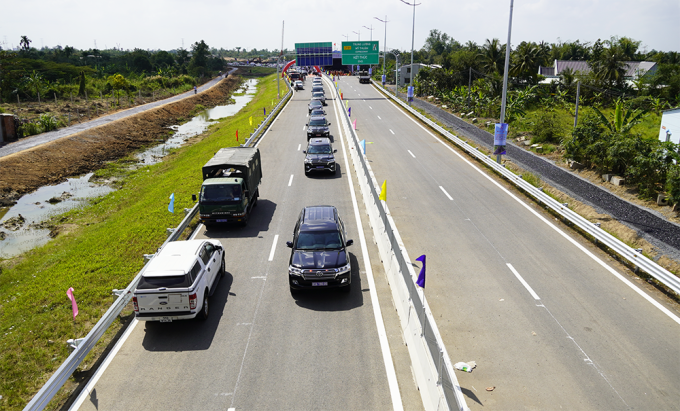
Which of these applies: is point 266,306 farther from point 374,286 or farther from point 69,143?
point 69,143

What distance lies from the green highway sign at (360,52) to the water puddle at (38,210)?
140 ft

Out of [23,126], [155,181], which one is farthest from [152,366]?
[23,126]

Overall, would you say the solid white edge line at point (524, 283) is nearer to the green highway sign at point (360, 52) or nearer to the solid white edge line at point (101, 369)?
the solid white edge line at point (101, 369)

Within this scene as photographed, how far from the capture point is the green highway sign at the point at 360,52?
65.5m

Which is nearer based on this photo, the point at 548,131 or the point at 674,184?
the point at 674,184

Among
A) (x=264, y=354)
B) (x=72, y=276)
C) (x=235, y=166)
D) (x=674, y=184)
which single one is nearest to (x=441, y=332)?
(x=264, y=354)

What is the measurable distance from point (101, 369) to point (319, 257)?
5873mm

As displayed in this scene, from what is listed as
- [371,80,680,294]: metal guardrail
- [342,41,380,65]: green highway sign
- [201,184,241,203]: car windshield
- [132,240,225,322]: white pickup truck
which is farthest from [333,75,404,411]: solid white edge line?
[342,41,380,65]: green highway sign

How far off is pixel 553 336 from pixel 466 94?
1690 inches

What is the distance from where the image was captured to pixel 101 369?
389 inches

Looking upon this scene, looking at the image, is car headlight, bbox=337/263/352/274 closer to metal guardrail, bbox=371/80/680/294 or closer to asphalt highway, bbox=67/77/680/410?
asphalt highway, bbox=67/77/680/410

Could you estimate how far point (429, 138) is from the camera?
1417 inches

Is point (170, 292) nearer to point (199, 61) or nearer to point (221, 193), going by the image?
point (221, 193)

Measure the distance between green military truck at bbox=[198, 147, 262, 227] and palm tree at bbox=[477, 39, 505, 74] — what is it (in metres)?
42.9
